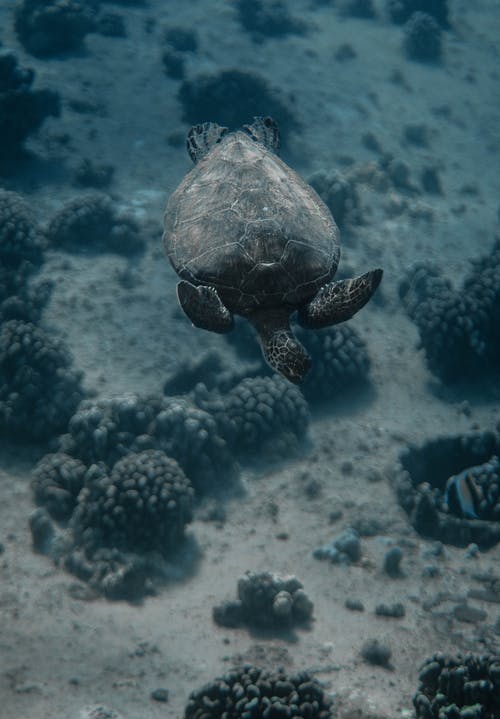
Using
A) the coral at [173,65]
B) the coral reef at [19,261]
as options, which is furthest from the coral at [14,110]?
the coral at [173,65]

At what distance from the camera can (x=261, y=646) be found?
16.8 ft

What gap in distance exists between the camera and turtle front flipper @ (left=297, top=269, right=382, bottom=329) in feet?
15.8

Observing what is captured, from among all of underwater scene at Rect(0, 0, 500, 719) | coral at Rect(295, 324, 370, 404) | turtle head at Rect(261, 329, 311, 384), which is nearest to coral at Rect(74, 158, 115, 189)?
underwater scene at Rect(0, 0, 500, 719)

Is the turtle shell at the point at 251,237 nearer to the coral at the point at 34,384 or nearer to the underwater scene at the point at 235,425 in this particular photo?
the underwater scene at the point at 235,425

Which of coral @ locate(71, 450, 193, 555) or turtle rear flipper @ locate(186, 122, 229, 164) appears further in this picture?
turtle rear flipper @ locate(186, 122, 229, 164)

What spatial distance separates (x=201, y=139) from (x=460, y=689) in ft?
22.0

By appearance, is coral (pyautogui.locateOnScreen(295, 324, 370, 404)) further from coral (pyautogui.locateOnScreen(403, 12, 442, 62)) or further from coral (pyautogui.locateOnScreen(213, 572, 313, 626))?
coral (pyautogui.locateOnScreen(403, 12, 442, 62))

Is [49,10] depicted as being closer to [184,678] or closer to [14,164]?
[14,164]

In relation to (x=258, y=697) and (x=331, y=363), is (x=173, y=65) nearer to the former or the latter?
(x=331, y=363)

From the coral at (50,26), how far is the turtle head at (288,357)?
14.2 metres

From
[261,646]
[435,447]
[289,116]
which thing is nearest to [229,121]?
[289,116]

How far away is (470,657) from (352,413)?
4.20m

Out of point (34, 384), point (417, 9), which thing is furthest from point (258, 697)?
point (417, 9)

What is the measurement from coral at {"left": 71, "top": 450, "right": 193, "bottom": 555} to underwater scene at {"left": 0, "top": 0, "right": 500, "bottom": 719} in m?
0.03
